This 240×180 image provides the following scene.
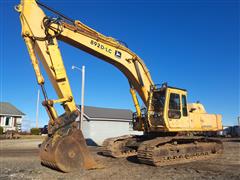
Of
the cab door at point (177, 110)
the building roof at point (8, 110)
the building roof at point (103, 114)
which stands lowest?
the cab door at point (177, 110)

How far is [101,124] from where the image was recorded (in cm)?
2844

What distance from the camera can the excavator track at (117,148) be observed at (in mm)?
14078

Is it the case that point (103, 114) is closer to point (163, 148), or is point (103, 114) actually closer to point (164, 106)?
point (164, 106)

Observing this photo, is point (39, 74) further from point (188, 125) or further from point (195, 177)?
point (188, 125)

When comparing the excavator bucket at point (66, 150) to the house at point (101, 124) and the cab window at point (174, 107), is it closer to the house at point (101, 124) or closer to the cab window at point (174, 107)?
the cab window at point (174, 107)

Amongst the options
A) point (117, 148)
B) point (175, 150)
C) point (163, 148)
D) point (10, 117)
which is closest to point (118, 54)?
point (163, 148)

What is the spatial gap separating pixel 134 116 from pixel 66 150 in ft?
20.3

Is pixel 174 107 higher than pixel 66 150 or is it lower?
higher

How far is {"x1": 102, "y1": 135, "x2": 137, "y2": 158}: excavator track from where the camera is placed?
554 inches

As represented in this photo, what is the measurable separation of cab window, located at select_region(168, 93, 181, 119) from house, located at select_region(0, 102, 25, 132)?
38.4m

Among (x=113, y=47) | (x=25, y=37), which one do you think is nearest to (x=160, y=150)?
(x=113, y=47)

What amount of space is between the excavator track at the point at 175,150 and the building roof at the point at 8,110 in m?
38.4

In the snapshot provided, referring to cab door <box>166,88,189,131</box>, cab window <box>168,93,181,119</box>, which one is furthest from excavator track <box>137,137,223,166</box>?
cab window <box>168,93,181,119</box>

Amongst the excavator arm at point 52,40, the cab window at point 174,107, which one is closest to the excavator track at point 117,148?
the cab window at point 174,107
